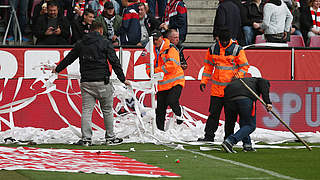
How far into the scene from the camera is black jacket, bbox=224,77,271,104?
37.2 feet

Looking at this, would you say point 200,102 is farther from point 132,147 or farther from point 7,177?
point 7,177

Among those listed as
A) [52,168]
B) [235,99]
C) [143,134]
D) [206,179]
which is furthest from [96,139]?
[206,179]

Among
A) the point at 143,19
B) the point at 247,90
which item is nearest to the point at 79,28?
the point at 143,19

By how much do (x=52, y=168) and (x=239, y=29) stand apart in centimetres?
960

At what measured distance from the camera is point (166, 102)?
584 inches

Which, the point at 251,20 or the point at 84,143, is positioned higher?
the point at 251,20

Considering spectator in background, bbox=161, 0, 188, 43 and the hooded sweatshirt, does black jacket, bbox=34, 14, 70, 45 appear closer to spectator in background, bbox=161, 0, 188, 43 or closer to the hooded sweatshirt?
spectator in background, bbox=161, 0, 188, 43

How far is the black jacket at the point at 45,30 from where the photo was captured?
57.9 ft

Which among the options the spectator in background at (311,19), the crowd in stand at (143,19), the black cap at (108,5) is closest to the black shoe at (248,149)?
the crowd in stand at (143,19)

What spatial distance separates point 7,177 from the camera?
8.70m

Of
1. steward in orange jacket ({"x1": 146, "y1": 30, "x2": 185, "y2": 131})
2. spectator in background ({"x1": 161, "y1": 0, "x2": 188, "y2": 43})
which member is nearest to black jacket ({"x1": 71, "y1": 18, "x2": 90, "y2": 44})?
spectator in background ({"x1": 161, "y1": 0, "x2": 188, "y2": 43})

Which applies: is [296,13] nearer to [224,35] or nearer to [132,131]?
[132,131]

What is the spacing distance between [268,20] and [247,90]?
291 inches

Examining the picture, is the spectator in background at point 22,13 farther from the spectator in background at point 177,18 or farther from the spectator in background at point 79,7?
the spectator in background at point 177,18
